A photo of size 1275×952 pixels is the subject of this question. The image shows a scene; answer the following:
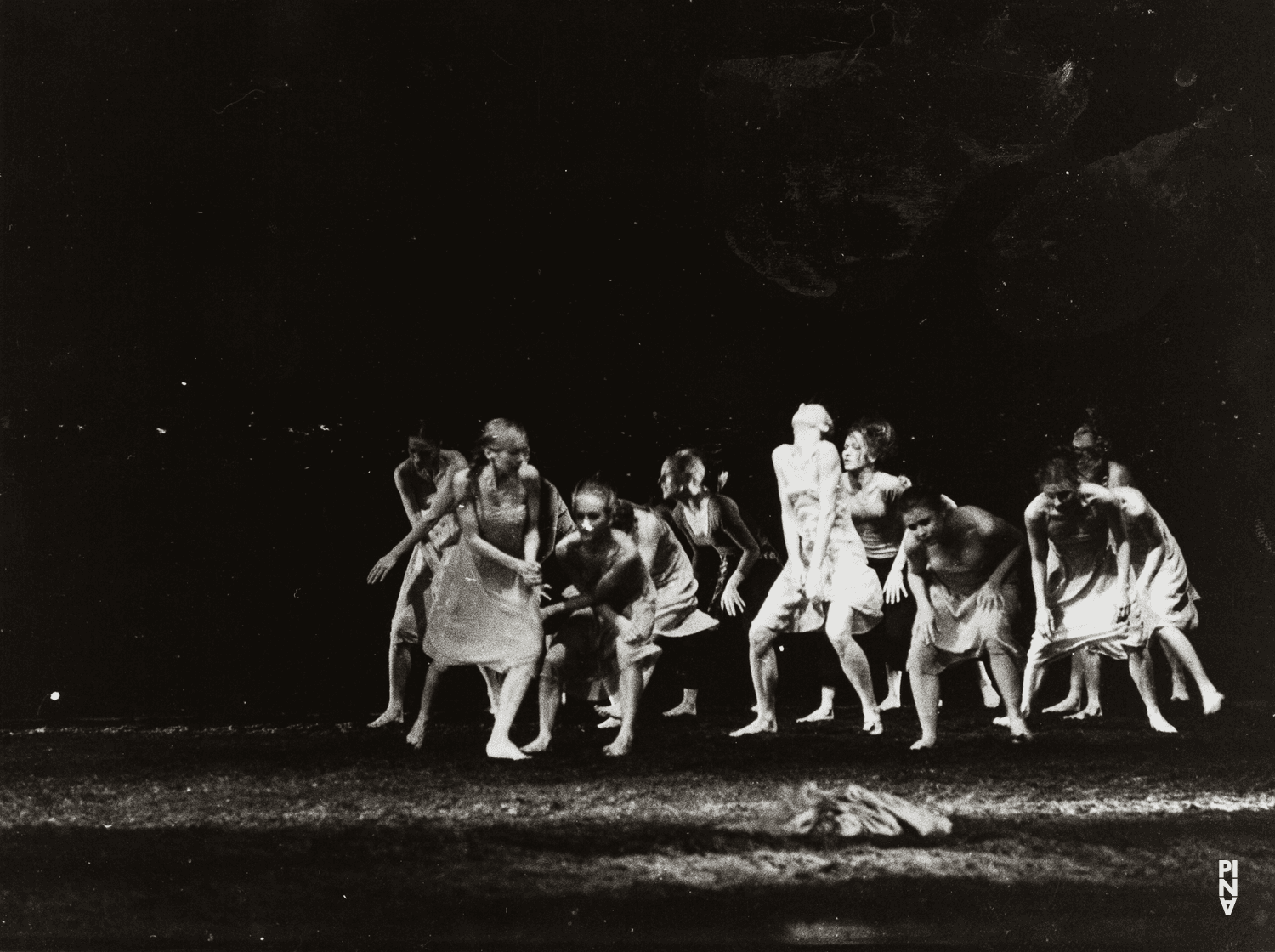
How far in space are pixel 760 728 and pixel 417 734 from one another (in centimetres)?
139

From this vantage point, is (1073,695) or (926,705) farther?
(1073,695)

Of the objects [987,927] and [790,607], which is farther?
[790,607]

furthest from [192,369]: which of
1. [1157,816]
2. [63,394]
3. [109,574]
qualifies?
[1157,816]

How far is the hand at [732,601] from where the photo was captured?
5.21m

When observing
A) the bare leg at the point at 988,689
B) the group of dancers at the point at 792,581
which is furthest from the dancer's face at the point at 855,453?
the bare leg at the point at 988,689

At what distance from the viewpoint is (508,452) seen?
5129mm

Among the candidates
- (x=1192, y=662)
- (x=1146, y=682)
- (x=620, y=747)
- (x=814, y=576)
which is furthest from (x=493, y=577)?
(x=1192, y=662)

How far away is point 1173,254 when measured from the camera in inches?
205

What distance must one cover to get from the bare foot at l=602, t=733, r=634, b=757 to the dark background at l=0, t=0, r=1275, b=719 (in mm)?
997

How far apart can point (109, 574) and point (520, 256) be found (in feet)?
7.17

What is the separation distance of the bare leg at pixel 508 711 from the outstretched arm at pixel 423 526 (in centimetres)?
66

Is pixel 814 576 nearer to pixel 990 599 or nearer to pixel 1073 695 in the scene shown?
pixel 990 599

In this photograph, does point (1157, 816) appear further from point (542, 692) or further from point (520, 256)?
point (520, 256)

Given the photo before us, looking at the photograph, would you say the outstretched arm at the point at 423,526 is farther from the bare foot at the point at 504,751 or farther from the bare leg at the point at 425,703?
the bare foot at the point at 504,751
